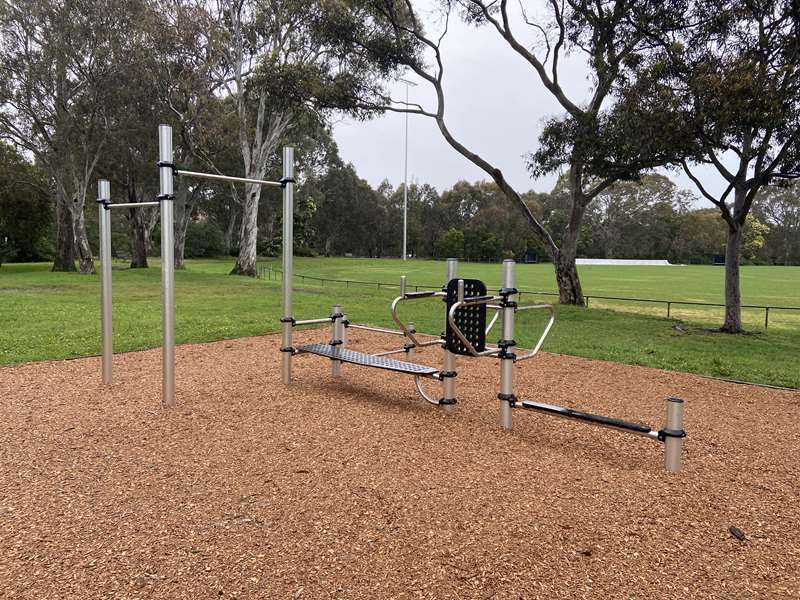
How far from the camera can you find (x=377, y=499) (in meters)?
3.06

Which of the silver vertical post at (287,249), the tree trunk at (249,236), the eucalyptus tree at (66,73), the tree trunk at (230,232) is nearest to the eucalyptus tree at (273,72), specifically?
the tree trunk at (249,236)

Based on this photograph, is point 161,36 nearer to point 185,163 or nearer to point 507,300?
point 185,163

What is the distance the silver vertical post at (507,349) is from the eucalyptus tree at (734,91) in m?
6.81

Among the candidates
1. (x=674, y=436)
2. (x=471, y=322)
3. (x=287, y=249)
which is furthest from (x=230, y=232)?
(x=674, y=436)

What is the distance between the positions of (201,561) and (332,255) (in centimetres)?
7262

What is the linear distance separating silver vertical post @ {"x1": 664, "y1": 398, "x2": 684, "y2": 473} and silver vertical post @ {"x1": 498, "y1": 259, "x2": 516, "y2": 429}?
1156mm

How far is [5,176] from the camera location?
105 feet

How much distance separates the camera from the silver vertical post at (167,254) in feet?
15.3

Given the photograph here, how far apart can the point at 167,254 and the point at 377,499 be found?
2946 millimetres

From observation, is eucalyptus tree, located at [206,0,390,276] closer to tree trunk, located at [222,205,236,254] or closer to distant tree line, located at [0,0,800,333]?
distant tree line, located at [0,0,800,333]

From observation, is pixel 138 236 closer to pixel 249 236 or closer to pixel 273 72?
pixel 249 236

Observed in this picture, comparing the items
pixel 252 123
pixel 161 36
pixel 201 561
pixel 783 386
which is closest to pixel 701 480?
pixel 201 561

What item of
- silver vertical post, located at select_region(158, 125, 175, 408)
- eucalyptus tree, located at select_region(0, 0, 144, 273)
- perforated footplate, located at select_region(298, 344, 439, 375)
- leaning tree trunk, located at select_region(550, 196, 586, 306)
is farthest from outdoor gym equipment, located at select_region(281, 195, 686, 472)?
eucalyptus tree, located at select_region(0, 0, 144, 273)

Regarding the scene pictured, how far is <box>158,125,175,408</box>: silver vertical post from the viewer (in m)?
4.67
